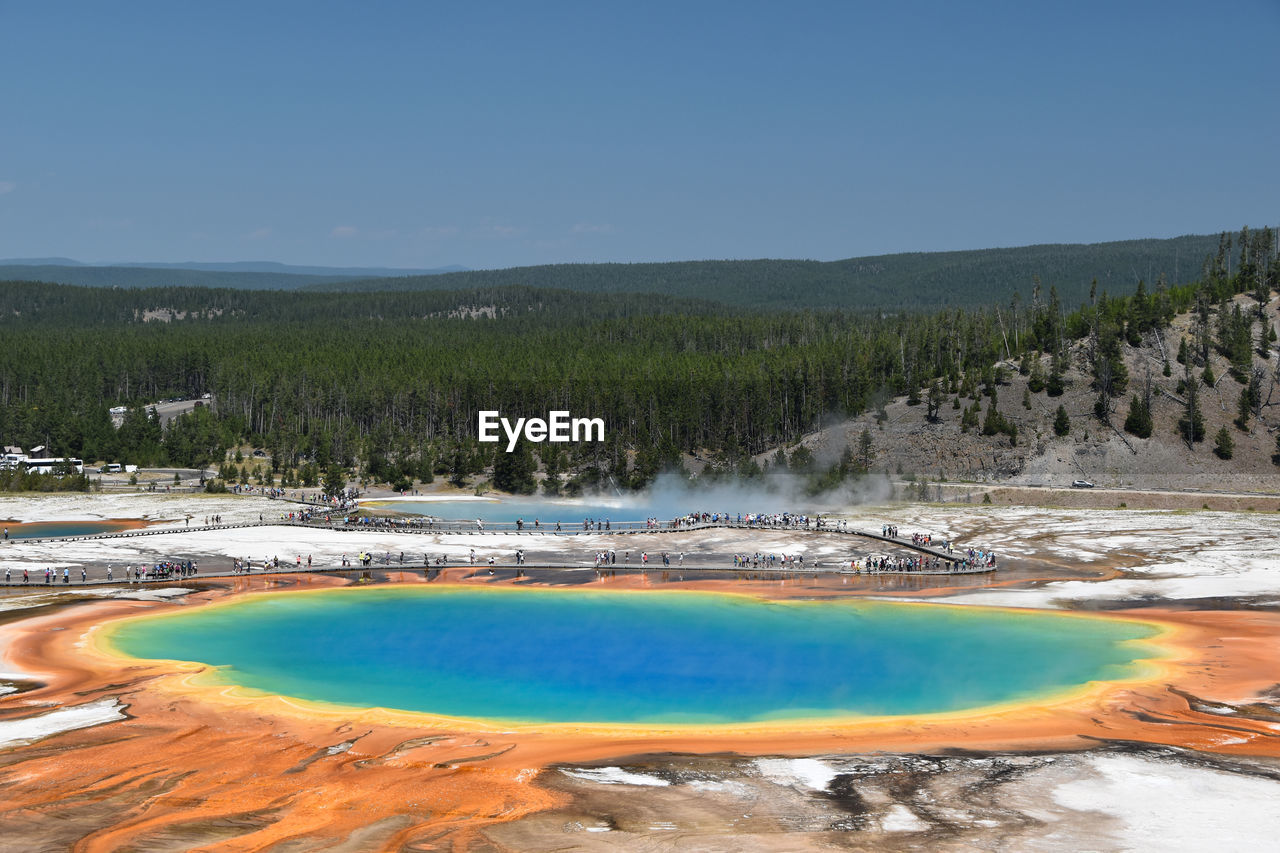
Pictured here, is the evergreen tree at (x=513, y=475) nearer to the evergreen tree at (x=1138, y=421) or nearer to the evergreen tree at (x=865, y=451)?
the evergreen tree at (x=865, y=451)

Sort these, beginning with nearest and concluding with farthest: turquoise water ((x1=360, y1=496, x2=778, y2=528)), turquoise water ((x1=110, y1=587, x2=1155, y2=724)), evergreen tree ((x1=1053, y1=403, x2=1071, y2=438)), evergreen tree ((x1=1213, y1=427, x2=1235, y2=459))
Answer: turquoise water ((x1=110, y1=587, x2=1155, y2=724)), turquoise water ((x1=360, y1=496, x2=778, y2=528)), evergreen tree ((x1=1213, y1=427, x2=1235, y2=459)), evergreen tree ((x1=1053, y1=403, x2=1071, y2=438))

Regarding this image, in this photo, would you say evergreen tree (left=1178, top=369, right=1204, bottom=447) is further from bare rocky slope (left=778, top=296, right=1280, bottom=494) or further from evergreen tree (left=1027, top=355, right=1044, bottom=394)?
evergreen tree (left=1027, top=355, right=1044, bottom=394)

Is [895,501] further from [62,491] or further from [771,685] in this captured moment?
[62,491]

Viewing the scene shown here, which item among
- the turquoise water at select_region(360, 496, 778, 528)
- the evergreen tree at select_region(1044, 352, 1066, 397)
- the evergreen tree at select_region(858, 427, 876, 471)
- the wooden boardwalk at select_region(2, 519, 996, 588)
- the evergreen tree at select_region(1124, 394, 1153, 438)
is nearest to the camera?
the wooden boardwalk at select_region(2, 519, 996, 588)

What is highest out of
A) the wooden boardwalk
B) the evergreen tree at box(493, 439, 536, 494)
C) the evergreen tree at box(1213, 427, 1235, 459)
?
the evergreen tree at box(1213, 427, 1235, 459)

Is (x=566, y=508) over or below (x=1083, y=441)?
below

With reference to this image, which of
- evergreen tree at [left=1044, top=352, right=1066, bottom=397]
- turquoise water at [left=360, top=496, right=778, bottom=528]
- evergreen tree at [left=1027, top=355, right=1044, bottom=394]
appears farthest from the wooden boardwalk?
evergreen tree at [left=1044, top=352, right=1066, bottom=397]

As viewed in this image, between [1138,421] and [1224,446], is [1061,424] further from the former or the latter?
[1224,446]

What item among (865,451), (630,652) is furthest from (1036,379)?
(630,652)

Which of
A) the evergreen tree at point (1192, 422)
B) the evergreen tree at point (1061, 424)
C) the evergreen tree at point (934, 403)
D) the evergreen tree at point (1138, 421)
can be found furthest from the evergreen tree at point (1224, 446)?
the evergreen tree at point (934, 403)

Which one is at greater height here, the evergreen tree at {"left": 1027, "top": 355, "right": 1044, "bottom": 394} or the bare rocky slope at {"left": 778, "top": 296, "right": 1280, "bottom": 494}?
the evergreen tree at {"left": 1027, "top": 355, "right": 1044, "bottom": 394}
